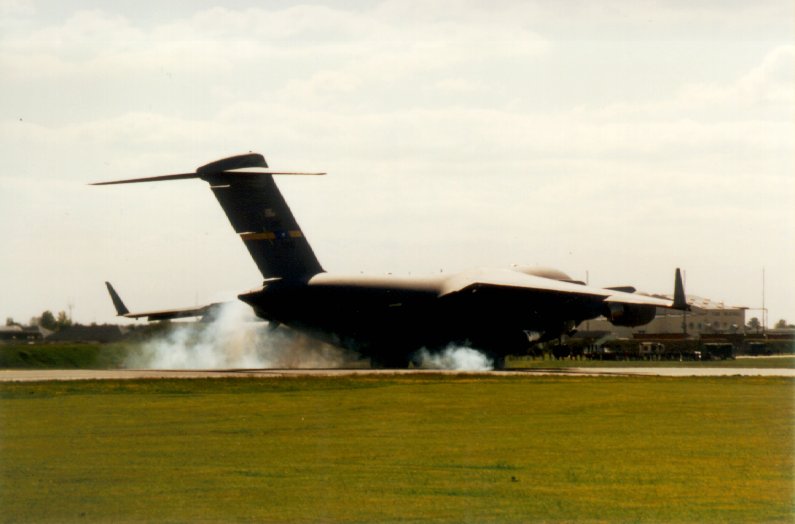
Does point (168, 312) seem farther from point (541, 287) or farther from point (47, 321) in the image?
point (47, 321)

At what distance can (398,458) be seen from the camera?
13.9m

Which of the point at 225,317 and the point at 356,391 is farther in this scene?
the point at 225,317

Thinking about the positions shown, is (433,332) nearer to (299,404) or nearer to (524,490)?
(299,404)

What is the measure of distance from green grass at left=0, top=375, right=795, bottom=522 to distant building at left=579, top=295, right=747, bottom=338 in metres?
52.0

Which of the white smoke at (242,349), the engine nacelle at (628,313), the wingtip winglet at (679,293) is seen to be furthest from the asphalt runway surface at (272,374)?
the white smoke at (242,349)

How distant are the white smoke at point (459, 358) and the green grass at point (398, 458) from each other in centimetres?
2339

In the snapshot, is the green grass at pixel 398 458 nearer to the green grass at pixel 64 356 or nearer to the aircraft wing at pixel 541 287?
the aircraft wing at pixel 541 287

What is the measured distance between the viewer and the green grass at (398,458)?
34.1ft

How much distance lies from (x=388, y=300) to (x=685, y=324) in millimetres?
53704

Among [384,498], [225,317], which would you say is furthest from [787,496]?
[225,317]

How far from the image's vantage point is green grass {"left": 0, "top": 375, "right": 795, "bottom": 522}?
10.4 metres

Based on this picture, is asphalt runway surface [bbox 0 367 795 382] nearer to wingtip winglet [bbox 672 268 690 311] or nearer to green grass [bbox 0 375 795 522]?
wingtip winglet [bbox 672 268 690 311]

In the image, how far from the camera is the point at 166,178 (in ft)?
139

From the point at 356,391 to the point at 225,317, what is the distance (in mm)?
24021
